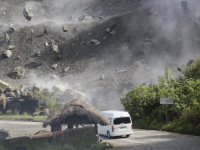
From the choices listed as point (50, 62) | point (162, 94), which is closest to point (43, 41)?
point (50, 62)

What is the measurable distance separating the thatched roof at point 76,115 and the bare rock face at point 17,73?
59.6m

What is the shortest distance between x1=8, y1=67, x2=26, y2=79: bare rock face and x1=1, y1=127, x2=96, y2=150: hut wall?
59871mm

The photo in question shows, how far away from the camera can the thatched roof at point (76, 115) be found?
65.7ft

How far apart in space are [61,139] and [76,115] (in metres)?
1.65

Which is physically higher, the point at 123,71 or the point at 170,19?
the point at 170,19

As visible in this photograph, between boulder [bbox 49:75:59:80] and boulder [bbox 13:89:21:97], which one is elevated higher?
boulder [bbox 49:75:59:80]

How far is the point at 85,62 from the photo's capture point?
80125 millimetres

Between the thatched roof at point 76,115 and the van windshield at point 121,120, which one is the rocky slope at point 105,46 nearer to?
the van windshield at point 121,120

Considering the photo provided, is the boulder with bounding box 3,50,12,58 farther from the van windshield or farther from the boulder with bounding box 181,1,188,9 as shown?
the van windshield

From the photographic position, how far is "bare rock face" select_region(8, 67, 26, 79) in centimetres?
7869

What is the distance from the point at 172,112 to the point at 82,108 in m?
14.6

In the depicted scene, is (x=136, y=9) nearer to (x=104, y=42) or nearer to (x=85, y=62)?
(x=104, y=42)

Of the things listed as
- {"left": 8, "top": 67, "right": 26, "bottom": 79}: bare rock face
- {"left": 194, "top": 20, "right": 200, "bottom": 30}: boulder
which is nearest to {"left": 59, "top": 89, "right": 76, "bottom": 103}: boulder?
{"left": 8, "top": 67, "right": 26, "bottom": 79}: bare rock face

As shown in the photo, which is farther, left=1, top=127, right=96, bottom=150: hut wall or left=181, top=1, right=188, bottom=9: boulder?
left=181, top=1, right=188, bottom=9: boulder
